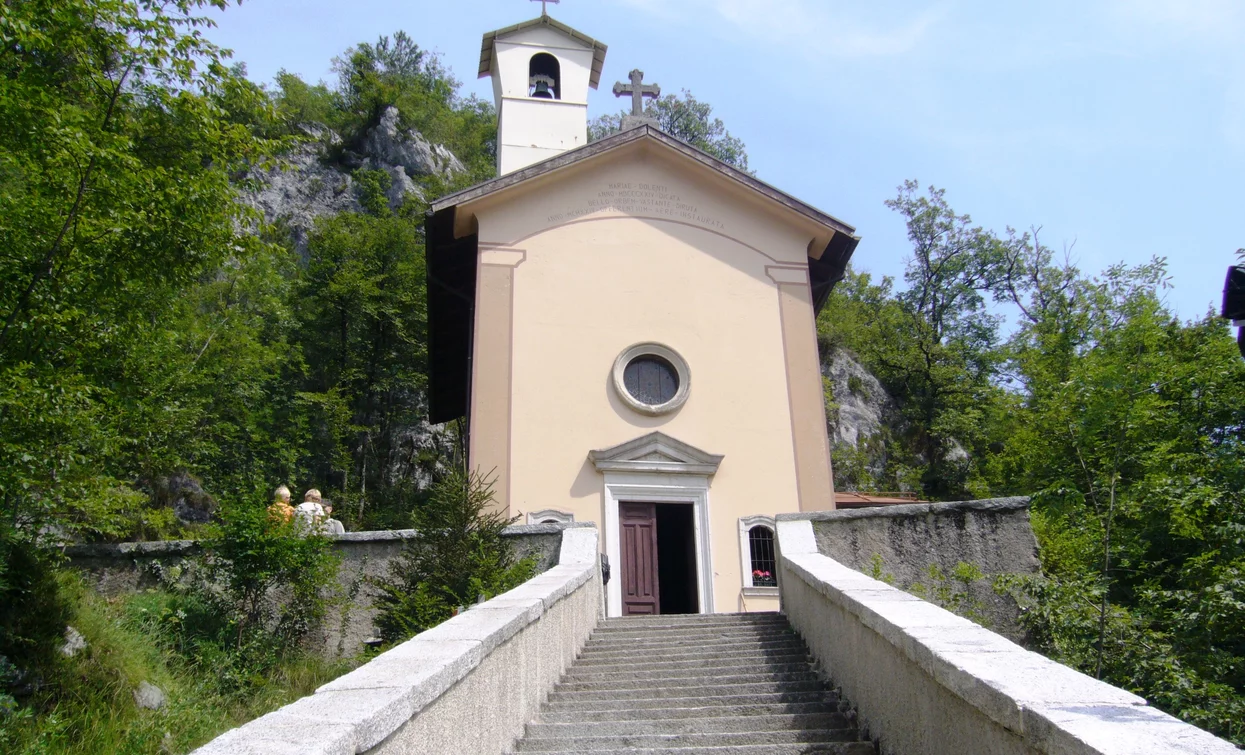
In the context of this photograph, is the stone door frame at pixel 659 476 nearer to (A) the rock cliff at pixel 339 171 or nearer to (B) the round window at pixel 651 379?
(B) the round window at pixel 651 379

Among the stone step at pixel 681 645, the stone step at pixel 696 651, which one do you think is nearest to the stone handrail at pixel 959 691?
the stone step at pixel 696 651

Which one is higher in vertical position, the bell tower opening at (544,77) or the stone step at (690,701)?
the bell tower opening at (544,77)

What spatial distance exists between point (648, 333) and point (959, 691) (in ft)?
36.6

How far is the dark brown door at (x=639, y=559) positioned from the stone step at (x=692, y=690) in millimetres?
6288

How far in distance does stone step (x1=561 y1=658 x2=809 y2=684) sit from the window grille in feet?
19.7

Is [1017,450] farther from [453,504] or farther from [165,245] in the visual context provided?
[165,245]

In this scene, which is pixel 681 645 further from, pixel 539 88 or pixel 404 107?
pixel 404 107

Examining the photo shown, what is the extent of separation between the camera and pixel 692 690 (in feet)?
22.5

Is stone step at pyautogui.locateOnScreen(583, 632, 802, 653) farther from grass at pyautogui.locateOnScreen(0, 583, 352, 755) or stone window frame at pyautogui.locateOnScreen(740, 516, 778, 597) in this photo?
stone window frame at pyautogui.locateOnScreen(740, 516, 778, 597)

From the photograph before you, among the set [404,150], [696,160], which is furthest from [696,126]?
[696,160]

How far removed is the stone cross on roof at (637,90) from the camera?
17.4 meters

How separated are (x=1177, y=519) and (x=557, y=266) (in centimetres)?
926

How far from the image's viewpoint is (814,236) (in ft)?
52.6

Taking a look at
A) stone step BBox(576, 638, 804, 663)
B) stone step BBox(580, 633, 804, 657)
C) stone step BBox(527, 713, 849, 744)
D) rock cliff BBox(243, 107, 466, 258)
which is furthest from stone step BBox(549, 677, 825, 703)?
rock cliff BBox(243, 107, 466, 258)
